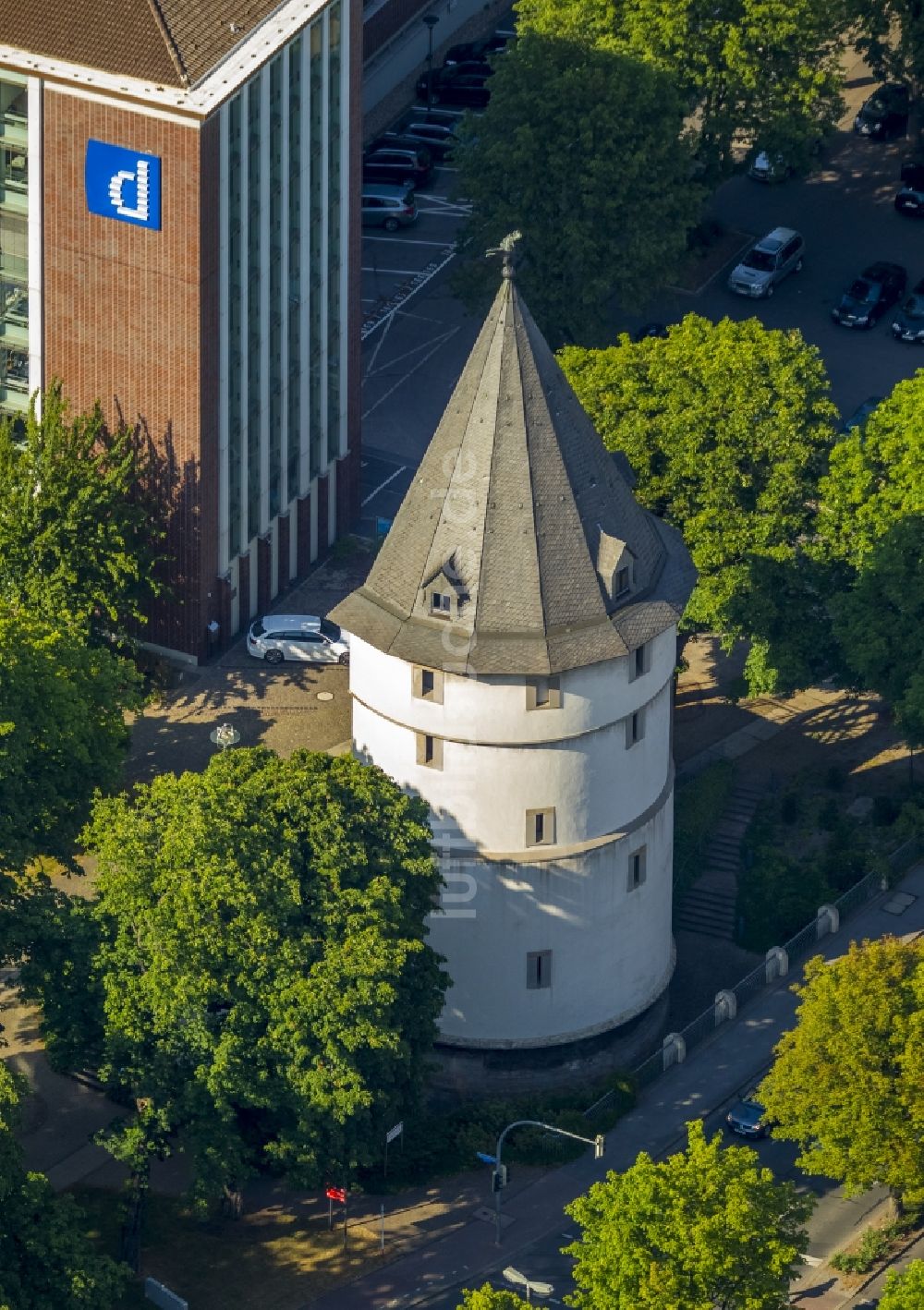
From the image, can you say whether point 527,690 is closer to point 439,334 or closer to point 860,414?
point 860,414

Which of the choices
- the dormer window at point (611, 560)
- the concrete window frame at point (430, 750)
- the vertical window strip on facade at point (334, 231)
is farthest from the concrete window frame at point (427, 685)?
the vertical window strip on facade at point (334, 231)

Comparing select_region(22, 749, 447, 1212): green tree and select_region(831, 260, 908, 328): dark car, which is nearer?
select_region(22, 749, 447, 1212): green tree

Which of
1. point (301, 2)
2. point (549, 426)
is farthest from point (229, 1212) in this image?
point (301, 2)

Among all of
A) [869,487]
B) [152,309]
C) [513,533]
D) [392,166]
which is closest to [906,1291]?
[513,533]

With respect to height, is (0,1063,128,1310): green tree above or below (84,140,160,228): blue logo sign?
below

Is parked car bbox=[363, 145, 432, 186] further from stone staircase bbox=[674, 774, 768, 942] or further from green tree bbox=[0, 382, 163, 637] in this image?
stone staircase bbox=[674, 774, 768, 942]

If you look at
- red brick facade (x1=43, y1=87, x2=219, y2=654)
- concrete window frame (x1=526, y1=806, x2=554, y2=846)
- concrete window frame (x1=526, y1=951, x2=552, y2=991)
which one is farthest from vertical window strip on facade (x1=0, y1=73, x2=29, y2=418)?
concrete window frame (x1=526, y1=951, x2=552, y2=991)

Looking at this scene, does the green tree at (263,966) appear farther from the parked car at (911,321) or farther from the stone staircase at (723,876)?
the parked car at (911,321)
